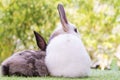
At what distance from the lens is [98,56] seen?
3521 millimetres

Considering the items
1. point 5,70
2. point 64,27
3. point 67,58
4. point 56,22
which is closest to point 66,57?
point 67,58

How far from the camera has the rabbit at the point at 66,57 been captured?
5.69ft

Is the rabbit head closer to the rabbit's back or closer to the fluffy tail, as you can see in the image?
the rabbit's back

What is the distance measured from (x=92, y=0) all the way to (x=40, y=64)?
6.11 ft

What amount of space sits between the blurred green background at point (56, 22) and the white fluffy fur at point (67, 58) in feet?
4.41

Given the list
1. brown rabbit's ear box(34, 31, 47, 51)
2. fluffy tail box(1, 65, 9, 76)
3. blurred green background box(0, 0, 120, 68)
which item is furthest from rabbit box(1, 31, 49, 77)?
blurred green background box(0, 0, 120, 68)

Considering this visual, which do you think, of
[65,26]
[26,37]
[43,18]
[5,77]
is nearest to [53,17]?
[43,18]

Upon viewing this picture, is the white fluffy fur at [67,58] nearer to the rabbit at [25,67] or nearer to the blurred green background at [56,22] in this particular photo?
the rabbit at [25,67]

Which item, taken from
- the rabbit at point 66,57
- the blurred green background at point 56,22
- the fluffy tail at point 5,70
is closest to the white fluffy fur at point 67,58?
the rabbit at point 66,57

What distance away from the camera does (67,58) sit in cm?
174

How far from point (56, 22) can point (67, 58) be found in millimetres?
1503

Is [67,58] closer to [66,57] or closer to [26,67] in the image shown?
[66,57]

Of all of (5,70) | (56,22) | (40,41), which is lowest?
(5,70)

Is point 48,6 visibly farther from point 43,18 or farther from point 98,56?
point 98,56
